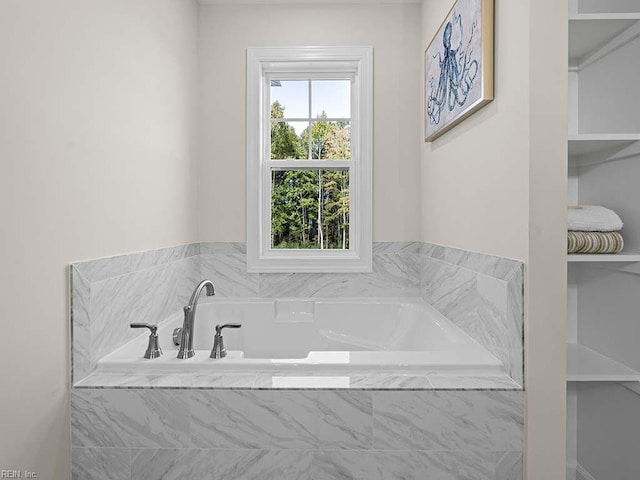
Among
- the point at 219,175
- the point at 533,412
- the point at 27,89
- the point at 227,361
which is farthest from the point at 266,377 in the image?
the point at 219,175

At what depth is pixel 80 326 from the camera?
1.43m

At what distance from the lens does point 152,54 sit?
78.5 inches

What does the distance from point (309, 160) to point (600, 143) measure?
1678 mm

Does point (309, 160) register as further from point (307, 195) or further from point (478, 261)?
point (478, 261)

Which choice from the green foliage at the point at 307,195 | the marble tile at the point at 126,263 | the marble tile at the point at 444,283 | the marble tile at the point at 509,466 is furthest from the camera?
the green foliage at the point at 307,195

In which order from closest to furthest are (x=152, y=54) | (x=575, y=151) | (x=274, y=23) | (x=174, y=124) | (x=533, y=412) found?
1. (x=533, y=412)
2. (x=575, y=151)
3. (x=152, y=54)
4. (x=174, y=124)
5. (x=274, y=23)

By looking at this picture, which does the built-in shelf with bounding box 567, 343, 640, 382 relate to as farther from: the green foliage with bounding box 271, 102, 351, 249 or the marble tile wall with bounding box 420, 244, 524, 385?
the green foliage with bounding box 271, 102, 351, 249

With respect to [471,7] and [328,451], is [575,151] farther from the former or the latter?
[328,451]

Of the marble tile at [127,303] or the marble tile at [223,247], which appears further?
the marble tile at [223,247]

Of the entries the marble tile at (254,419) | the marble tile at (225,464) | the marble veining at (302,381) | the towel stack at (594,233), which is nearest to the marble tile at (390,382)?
the marble veining at (302,381)

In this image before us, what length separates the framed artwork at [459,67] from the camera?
155 cm

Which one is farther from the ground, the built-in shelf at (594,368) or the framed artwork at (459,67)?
the framed artwork at (459,67)

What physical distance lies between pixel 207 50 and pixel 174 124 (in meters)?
0.71

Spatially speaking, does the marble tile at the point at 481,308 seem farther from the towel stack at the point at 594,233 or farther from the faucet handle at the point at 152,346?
the faucet handle at the point at 152,346
